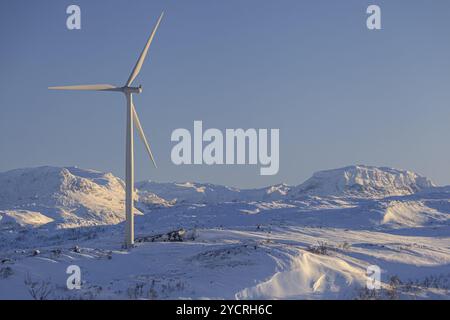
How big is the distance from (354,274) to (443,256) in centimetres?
1089

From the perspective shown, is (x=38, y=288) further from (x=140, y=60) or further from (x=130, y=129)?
(x=140, y=60)

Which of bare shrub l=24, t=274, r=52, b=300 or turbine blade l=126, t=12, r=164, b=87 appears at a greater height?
turbine blade l=126, t=12, r=164, b=87

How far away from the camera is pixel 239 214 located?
7388 centimetres

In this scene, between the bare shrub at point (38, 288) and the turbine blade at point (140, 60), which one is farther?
the turbine blade at point (140, 60)

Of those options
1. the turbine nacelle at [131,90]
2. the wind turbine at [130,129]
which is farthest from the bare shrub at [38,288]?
the turbine nacelle at [131,90]

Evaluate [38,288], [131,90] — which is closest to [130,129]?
[131,90]

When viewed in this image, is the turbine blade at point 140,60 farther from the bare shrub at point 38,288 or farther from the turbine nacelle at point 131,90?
the bare shrub at point 38,288

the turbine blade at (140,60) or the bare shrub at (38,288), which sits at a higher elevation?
the turbine blade at (140,60)

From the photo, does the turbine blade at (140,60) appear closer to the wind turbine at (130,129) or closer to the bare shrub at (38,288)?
the wind turbine at (130,129)

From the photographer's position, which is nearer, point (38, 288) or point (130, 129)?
point (38, 288)

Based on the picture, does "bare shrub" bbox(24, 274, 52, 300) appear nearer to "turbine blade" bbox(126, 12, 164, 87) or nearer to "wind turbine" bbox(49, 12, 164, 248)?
"wind turbine" bbox(49, 12, 164, 248)

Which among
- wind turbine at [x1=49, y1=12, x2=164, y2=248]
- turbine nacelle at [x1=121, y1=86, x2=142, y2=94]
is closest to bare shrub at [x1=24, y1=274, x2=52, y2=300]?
wind turbine at [x1=49, y1=12, x2=164, y2=248]
